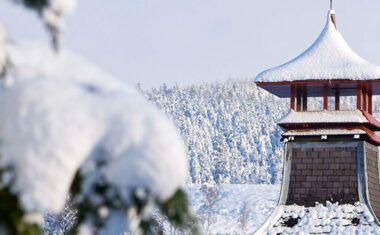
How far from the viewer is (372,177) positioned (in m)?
19.5

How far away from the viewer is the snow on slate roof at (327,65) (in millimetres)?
18953

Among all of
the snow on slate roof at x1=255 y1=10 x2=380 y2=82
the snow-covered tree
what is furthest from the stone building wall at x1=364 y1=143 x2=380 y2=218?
the snow-covered tree

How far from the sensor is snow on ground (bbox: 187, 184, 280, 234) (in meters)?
51.3

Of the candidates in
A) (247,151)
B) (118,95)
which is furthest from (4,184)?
(247,151)

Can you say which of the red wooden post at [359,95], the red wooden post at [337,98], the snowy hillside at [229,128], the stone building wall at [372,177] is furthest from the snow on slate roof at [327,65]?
the snowy hillside at [229,128]

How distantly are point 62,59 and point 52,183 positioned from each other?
0.54 metres

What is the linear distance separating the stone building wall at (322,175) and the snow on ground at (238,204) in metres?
29.6

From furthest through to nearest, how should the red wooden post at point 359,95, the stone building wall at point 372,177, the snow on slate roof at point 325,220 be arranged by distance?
the red wooden post at point 359,95 < the stone building wall at point 372,177 < the snow on slate roof at point 325,220

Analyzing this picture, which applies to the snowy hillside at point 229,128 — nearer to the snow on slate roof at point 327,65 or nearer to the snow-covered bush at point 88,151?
the snow on slate roof at point 327,65

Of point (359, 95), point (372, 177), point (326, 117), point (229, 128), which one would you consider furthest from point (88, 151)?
point (229, 128)

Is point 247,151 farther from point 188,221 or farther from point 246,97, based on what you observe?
point 188,221

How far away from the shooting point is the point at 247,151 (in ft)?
319

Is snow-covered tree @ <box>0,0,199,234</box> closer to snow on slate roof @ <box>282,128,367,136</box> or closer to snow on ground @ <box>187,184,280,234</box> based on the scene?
snow on slate roof @ <box>282,128,367,136</box>

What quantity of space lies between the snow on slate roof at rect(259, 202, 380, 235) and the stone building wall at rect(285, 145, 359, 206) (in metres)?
0.26
